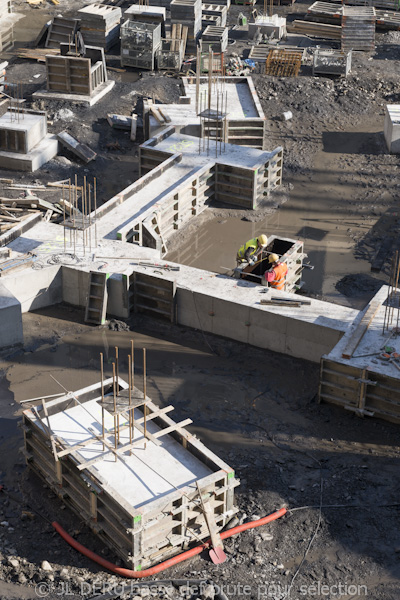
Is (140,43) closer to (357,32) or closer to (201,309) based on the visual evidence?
(357,32)

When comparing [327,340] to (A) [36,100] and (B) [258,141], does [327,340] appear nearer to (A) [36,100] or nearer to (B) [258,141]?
(B) [258,141]

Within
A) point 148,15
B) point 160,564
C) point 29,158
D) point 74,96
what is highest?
point 148,15

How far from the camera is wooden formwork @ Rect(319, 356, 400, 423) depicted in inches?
653

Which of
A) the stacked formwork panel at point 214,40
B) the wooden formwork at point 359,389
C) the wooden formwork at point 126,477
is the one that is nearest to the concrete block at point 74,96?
the stacked formwork panel at point 214,40

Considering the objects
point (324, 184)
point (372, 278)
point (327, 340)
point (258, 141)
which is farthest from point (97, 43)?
point (327, 340)

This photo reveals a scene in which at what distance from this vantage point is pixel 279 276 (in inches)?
775

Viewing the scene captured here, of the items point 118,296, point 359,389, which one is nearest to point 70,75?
point 118,296

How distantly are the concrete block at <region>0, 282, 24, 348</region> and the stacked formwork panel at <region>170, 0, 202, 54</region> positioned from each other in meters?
19.0

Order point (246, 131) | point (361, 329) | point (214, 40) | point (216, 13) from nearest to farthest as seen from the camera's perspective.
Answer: point (361, 329), point (246, 131), point (214, 40), point (216, 13)

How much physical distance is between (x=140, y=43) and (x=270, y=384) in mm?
18915

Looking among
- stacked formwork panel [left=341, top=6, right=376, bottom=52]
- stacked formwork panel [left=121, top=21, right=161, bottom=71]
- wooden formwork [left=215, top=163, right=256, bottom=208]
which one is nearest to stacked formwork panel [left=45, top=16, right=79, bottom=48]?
stacked formwork panel [left=121, top=21, right=161, bottom=71]

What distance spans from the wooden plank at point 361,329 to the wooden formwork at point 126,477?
13.1 ft

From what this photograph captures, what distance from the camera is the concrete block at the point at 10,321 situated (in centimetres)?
Result: 1852

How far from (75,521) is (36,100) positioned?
18.3 meters
